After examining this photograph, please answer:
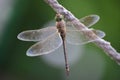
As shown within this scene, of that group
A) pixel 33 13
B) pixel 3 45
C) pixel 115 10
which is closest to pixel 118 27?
pixel 115 10

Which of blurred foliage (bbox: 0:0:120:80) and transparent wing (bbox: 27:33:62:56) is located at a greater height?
transparent wing (bbox: 27:33:62:56)

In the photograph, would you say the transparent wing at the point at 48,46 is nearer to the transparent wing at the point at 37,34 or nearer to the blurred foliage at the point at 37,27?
the transparent wing at the point at 37,34

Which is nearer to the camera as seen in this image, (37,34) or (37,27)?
(37,34)

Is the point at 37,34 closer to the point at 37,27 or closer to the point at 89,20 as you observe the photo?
the point at 89,20

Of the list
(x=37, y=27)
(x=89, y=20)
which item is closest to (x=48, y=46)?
(x=89, y=20)

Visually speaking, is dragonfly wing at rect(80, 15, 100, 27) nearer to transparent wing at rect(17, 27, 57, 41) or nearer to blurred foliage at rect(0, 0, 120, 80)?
transparent wing at rect(17, 27, 57, 41)

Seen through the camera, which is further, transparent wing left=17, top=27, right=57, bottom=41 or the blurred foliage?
the blurred foliage

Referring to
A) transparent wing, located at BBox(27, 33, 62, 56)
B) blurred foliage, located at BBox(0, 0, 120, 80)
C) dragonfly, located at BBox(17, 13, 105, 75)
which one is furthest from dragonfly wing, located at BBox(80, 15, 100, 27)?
blurred foliage, located at BBox(0, 0, 120, 80)

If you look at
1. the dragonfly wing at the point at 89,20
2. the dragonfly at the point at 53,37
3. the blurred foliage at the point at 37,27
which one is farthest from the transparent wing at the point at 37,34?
the blurred foliage at the point at 37,27

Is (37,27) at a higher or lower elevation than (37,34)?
lower
